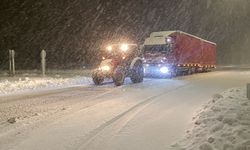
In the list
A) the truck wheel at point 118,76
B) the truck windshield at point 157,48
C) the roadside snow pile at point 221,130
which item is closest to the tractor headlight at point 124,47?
the truck wheel at point 118,76

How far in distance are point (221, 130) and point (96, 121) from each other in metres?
3.62

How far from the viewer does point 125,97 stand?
57.1 feet

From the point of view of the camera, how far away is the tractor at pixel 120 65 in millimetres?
24366

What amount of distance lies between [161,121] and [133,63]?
1478cm

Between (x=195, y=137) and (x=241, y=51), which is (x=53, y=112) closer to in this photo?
(x=195, y=137)

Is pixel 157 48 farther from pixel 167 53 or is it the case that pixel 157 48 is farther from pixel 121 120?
pixel 121 120

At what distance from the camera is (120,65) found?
25.1 metres

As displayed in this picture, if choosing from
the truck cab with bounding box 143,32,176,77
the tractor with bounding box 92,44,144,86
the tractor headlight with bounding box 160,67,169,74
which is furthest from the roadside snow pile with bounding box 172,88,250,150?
the truck cab with bounding box 143,32,176,77

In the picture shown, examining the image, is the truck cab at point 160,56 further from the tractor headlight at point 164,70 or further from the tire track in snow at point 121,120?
the tire track in snow at point 121,120

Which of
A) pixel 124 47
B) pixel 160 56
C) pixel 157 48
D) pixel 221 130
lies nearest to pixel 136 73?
pixel 124 47

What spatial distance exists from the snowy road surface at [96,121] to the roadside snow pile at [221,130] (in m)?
0.43

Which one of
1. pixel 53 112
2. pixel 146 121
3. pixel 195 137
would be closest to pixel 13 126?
pixel 53 112

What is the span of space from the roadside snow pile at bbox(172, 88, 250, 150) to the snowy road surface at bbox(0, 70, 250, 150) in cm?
43

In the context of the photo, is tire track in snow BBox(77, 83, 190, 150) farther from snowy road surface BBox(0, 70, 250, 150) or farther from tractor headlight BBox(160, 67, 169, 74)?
tractor headlight BBox(160, 67, 169, 74)
